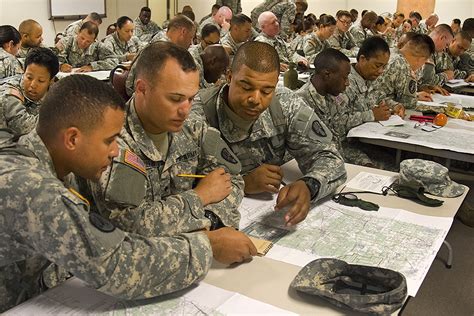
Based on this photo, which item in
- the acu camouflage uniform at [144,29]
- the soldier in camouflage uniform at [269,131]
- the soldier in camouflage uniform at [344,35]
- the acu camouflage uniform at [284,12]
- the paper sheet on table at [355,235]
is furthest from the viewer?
the acu camouflage uniform at [144,29]

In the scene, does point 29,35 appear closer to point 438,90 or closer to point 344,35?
point 438,90

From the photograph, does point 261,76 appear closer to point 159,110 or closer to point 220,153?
point 220,153

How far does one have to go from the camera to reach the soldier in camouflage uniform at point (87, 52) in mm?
5773

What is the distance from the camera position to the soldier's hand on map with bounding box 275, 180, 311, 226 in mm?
1699

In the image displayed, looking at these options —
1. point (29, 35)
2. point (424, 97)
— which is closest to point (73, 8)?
point (29, 35)

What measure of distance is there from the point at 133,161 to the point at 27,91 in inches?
85.0

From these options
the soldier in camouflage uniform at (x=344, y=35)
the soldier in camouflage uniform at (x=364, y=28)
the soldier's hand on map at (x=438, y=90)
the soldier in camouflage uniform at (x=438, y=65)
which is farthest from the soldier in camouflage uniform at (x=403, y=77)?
the soldier in camouflage uniform at (x=364, y=28)

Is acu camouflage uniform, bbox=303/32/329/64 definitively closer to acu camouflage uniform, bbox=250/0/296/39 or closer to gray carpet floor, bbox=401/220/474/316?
acu camouflage uniform, bbox=250/0/296/39

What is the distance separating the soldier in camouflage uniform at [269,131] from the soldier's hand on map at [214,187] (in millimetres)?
217

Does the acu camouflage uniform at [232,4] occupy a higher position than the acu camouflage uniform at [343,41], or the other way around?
the acu camouflage uniform at [232,4]

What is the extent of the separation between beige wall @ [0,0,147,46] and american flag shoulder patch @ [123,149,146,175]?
746 centimetres

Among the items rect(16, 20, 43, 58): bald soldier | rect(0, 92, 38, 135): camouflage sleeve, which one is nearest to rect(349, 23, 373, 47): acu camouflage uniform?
rect(16, 20, 43, 58): bald soldier

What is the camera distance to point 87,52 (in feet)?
20.2

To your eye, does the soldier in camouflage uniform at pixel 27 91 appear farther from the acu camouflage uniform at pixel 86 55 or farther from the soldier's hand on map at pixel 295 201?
the acu camouflage uniform at pixel 86 55
